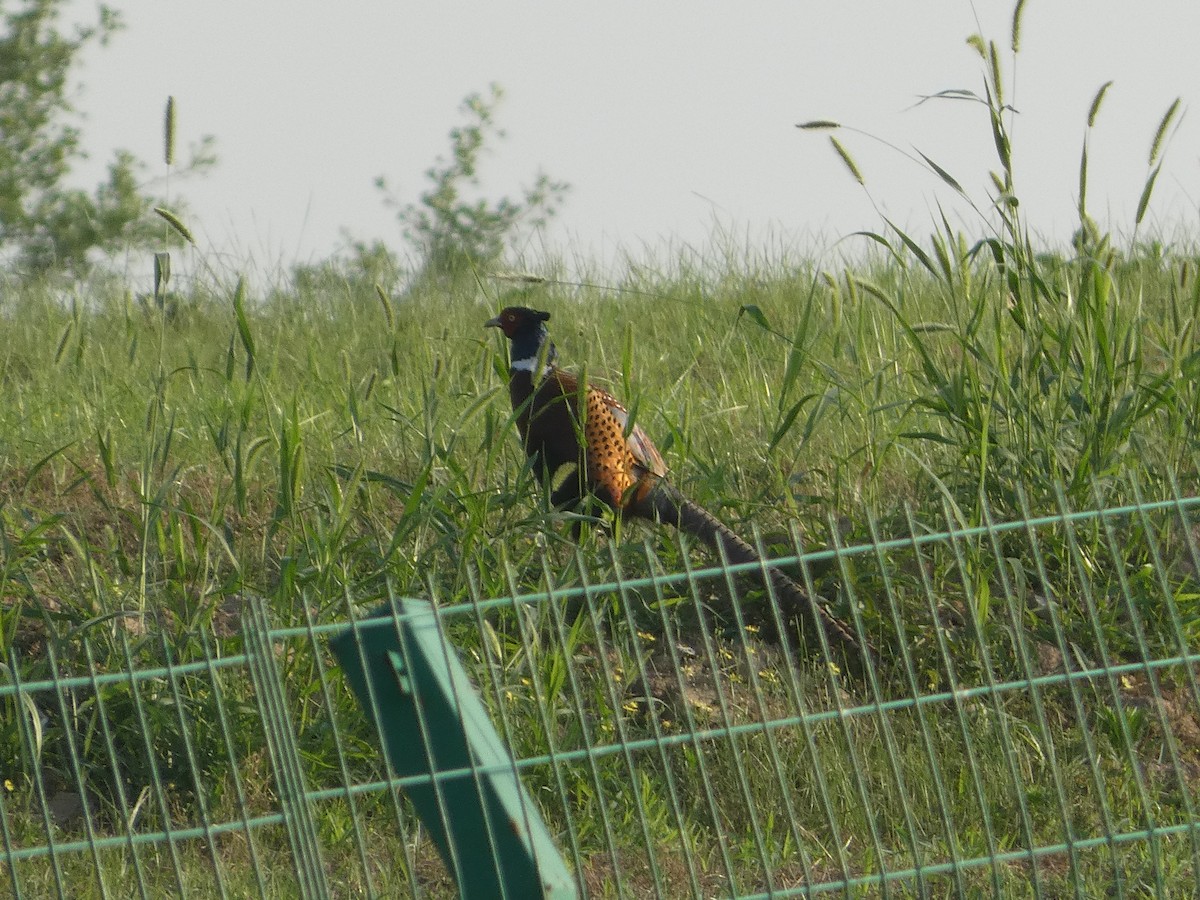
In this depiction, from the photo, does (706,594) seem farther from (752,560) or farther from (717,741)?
(717,741)

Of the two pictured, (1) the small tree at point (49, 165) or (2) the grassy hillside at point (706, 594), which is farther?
(1) the small tree at point (49, 165)

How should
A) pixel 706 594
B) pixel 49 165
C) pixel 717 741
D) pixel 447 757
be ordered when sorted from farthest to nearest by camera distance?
pixel 49 165
pixel 706 594
pixel 717 741
pixel 447 757

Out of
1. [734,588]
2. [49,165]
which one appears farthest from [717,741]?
[49,165]

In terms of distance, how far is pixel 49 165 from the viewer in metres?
14.9

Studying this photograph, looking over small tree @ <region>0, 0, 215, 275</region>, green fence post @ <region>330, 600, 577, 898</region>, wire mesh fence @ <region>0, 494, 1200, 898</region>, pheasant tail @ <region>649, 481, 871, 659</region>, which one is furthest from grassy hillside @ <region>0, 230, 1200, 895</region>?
small tree @ <region>0, 0, 215, 275</region>

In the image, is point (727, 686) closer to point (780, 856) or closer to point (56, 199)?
point (780, 856)

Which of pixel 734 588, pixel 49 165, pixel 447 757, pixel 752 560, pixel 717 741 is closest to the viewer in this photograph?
pixel 447 757

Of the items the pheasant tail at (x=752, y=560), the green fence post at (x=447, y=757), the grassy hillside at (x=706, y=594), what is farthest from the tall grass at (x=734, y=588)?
the green fence post at (x=447, y=757)

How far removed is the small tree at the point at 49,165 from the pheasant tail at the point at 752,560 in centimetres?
1095

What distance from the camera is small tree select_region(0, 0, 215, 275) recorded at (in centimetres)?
1470

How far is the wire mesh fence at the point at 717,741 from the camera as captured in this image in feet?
13.0

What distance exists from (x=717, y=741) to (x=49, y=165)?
12.5 meters

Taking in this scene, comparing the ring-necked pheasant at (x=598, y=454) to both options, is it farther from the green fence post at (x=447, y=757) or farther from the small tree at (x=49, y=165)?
the small tree at (x=49, y=165)

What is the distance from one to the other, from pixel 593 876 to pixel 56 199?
12670mm
